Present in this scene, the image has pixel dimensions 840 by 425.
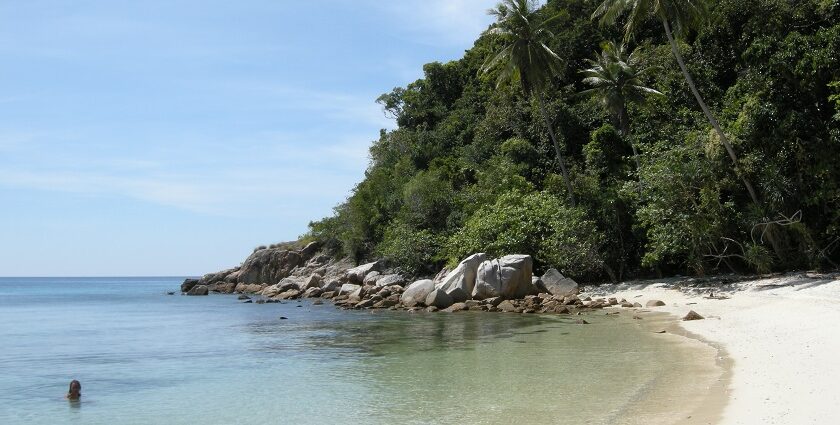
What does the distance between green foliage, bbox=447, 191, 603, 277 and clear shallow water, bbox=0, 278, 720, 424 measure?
701 centimetres

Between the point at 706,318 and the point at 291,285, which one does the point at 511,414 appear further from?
the point at 291,285

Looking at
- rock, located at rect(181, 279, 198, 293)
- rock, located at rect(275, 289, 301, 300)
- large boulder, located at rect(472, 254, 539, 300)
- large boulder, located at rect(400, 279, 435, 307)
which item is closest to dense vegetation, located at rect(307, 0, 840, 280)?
large boulder, located at rect(472, 254, 539, 300)

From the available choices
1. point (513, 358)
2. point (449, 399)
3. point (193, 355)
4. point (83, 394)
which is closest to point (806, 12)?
point (513, 358)

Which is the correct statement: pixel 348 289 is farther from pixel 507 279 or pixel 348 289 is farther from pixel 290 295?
pixel 507 279

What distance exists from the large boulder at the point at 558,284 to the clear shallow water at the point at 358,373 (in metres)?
4.65

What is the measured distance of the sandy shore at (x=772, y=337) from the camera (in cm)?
852

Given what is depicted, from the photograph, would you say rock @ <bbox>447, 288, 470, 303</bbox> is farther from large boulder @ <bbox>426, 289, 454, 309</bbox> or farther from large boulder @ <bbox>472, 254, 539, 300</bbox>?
large boulder @ <bbox>472, 254, 539, 300</bbox>

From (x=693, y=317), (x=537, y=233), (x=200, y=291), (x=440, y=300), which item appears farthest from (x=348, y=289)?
(x=200, y=291)

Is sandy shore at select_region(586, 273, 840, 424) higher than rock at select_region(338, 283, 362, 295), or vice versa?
rock at select_region(338, 283, 362, 295)

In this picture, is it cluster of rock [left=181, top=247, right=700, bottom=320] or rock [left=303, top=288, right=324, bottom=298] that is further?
rock [left=303, top=288, right=324, bottom=298]

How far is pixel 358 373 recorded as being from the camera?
14.7 metres

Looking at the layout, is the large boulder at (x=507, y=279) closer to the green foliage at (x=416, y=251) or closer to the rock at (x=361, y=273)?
the green foliage at (x=416, y=251)

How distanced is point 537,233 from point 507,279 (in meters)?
4.88

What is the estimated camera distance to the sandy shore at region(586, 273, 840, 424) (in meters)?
8.52
